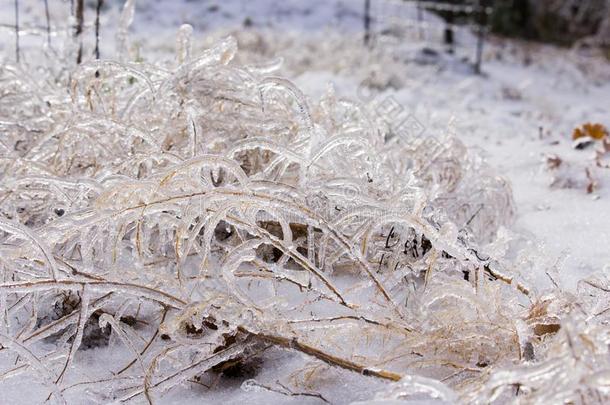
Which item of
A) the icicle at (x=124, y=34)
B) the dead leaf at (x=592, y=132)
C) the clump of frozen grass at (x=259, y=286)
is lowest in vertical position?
the dead leaf at (x=592, y=132)

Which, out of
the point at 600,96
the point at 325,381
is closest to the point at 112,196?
the point at 325,381

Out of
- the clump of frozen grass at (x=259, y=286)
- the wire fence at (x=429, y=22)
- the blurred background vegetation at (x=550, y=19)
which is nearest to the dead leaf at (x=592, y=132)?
the clump of frozen grass at (x=259, y=286)

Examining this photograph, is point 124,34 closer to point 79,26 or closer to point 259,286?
point 79,26

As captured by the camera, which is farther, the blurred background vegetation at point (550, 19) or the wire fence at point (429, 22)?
the blurred background vegetation at point (550, 19)

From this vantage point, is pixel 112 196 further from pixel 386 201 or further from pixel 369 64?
pixel 369 64

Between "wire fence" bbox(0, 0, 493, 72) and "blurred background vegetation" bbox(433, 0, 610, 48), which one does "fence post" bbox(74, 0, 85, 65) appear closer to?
"wire fence" bbox(0, 0, 493, 72)

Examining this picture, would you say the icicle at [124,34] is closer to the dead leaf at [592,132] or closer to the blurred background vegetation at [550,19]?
the dead leaf at [592,132]

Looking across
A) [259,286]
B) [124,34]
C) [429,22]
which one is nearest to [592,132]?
[124,34]

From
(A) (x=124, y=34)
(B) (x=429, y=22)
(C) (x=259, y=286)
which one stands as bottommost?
(C) (x=259, y=286)
